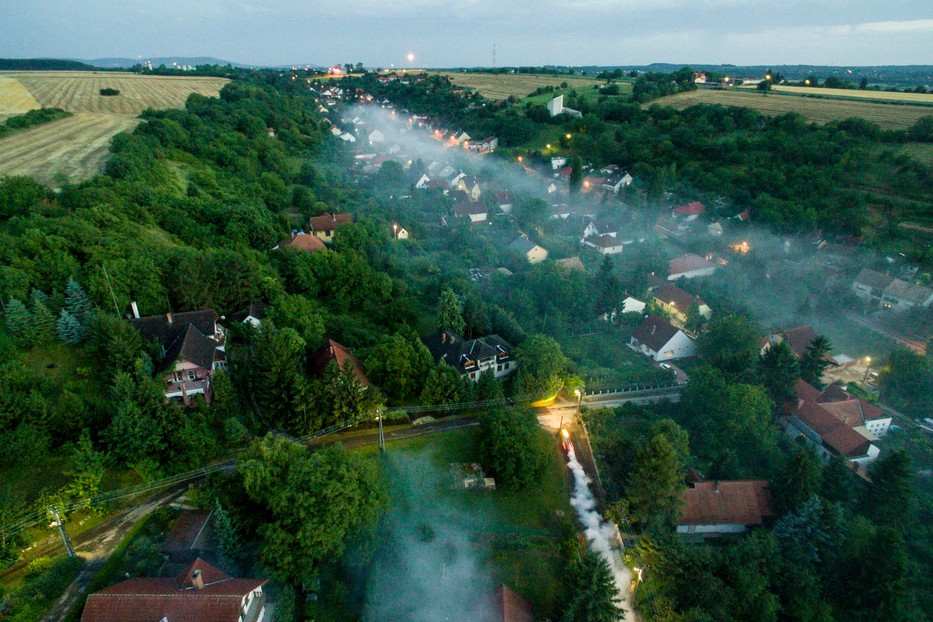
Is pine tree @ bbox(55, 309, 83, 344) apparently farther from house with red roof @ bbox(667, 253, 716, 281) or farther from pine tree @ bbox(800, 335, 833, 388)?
house with red roof @ bbox(667, 253, 716, 281)

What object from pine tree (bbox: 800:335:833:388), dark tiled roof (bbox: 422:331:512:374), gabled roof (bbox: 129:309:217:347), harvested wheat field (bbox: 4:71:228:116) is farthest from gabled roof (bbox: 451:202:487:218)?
harvested wheat field (bbox: 4:71:228:116)

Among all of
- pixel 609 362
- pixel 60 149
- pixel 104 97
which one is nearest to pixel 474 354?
pixel 609 362

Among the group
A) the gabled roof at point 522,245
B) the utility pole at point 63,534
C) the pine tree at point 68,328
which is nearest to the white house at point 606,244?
the gabled roof at point 522,245

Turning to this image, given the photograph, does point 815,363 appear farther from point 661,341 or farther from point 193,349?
point 193,349

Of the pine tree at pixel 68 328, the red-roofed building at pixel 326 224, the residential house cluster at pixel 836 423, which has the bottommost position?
the residential house cluster at pixel 836 423

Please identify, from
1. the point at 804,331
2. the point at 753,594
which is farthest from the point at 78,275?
the point at 804,331

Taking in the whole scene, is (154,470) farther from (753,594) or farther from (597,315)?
(597,315)

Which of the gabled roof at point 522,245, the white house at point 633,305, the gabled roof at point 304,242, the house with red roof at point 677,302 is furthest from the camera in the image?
the gabled roof at point 522,245

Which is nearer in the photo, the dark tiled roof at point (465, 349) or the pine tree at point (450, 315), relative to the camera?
the dark tiled roof at point (465, 349)

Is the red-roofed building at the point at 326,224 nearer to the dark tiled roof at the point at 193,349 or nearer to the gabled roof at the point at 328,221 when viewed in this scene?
the gabled roof at the point at 328,221
